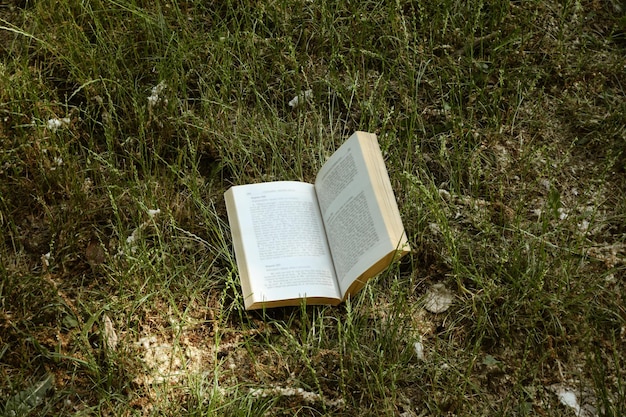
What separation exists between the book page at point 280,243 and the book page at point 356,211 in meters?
0.05

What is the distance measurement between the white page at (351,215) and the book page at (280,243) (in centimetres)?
5

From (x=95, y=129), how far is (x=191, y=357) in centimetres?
96

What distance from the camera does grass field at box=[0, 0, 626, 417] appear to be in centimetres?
224

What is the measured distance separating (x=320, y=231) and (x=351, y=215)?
15 centimetres

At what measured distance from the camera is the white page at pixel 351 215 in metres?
2.37

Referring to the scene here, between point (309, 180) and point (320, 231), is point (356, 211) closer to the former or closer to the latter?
point (320, 231)

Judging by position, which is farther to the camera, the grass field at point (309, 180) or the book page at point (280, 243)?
the book page at point (280, 243)

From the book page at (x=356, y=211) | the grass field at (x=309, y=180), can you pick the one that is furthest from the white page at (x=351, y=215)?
the grass field at (x=309, y=180)

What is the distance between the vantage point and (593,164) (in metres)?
2.84

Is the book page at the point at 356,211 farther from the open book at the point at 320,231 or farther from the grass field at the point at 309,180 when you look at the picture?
the grass field at the point at 309,180

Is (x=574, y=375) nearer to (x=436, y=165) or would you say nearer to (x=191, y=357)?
(x=436, y=165)

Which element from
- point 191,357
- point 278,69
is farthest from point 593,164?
point 191,357

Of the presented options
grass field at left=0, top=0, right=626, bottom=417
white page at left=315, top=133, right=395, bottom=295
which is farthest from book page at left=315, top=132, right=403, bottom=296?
grass field at left=0, top=0, right=626, bottom=417

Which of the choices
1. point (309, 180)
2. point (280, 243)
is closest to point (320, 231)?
point (280, 243)
